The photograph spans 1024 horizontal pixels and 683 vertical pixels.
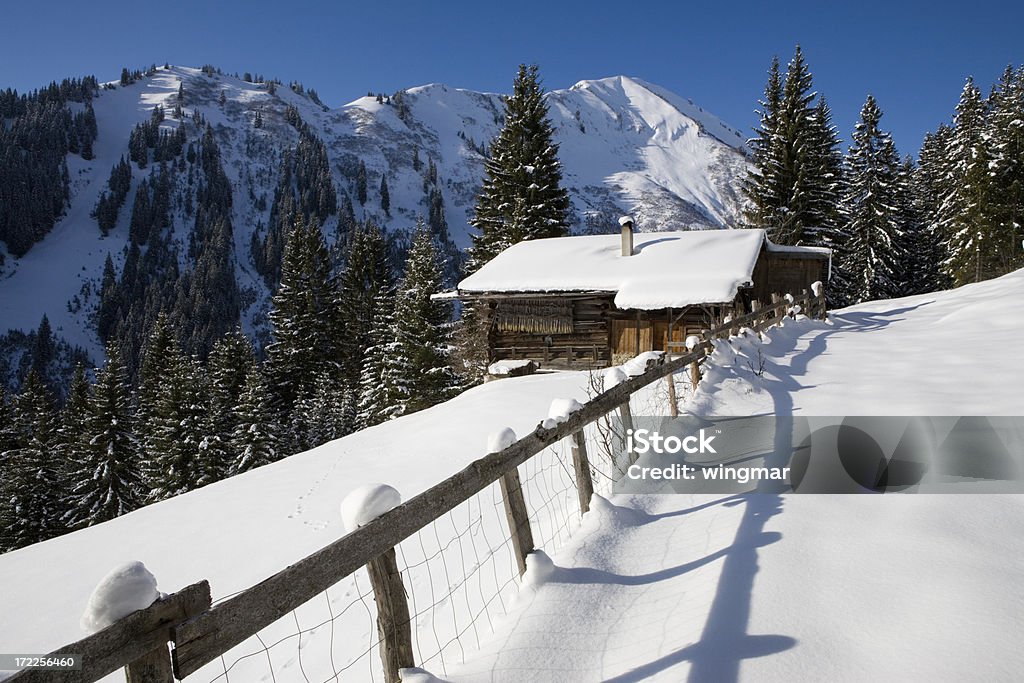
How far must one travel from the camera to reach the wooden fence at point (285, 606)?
1447 mm

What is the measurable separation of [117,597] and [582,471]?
11.9ft

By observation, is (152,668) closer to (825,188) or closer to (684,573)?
(684,573)

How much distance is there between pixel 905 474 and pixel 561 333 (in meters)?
16.9

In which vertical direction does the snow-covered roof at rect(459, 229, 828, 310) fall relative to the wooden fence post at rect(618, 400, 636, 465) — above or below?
above

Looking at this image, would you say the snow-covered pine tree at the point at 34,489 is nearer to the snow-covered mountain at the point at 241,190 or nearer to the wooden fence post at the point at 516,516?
the wooden fence post at the point at 516,516

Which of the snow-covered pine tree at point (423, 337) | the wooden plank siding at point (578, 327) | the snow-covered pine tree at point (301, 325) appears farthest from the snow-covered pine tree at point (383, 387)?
the snow-covered pine tree at point (301, 325)

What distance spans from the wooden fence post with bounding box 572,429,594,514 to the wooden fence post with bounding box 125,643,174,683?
3.34 m

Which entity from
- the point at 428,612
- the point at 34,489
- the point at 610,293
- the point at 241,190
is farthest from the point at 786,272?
the point at 241,190

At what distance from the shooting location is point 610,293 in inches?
786

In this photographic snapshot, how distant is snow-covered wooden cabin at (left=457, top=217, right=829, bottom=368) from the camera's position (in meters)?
18.9

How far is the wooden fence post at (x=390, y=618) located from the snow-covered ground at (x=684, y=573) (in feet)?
1.57

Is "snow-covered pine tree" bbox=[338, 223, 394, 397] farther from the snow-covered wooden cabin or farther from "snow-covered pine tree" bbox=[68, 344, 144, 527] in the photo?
the snow-covered wooden cabin

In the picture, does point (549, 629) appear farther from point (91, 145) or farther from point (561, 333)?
point (91, 145)

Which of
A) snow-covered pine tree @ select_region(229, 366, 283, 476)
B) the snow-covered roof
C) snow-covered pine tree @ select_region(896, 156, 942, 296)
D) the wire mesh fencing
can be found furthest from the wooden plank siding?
snow-covered pine tree @ select_region(896, 156, 942, 296)
